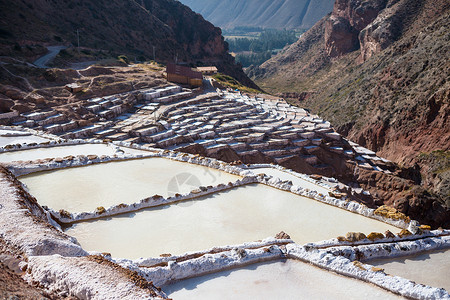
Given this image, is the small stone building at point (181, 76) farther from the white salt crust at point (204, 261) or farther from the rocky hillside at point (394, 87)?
the white salt crust at point (204, 261)

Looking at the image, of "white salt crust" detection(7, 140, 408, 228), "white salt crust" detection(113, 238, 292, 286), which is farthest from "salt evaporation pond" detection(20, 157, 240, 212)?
"white salt crust" detection(113, 238, 292, 286)

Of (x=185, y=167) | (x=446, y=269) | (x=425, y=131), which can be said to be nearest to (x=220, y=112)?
(x=185, y=167)

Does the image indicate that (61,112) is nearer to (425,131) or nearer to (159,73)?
(159,73)

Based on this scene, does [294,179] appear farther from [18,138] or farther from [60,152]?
[18,138]

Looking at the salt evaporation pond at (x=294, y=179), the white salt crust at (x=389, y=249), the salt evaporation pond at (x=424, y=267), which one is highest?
the salt evaporation pond at (x=294, y=179)

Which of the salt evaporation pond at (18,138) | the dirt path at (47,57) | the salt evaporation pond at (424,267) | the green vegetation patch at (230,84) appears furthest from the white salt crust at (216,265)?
the green vegetation patch at (230,84)
